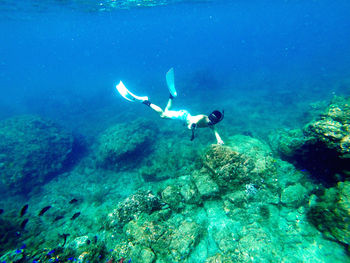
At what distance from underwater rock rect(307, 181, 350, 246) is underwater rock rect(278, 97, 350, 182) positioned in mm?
1040

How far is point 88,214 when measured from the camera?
25.6ft

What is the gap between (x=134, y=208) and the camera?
214 inches

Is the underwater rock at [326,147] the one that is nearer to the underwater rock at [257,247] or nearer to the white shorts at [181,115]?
the underwater rock at [257,247]

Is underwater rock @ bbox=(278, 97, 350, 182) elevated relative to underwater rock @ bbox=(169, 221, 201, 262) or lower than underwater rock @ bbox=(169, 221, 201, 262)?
A: elevated

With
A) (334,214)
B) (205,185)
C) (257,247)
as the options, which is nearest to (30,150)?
(205,185)

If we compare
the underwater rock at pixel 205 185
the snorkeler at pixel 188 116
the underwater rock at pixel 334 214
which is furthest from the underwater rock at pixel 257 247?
the snorkeler at pixel 188 116

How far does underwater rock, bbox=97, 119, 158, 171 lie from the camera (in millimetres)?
12164

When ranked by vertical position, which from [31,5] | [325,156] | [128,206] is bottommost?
[128,206]

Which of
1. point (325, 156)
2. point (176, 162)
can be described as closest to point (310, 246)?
point (325, 156)

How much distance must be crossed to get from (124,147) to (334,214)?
10.9 meters

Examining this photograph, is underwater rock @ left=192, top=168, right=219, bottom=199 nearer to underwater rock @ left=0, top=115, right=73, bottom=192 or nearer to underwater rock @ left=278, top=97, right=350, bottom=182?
underwater rock @ left=278, top=97, right=350, bottom=182

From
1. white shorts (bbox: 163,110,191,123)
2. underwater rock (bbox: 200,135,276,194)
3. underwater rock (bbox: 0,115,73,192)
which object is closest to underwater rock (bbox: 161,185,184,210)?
underwater rock (bbox: 200,135,276,194)

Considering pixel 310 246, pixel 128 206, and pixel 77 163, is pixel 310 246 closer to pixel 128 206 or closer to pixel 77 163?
pixel 128 206

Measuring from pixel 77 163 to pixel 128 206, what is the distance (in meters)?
11.7
